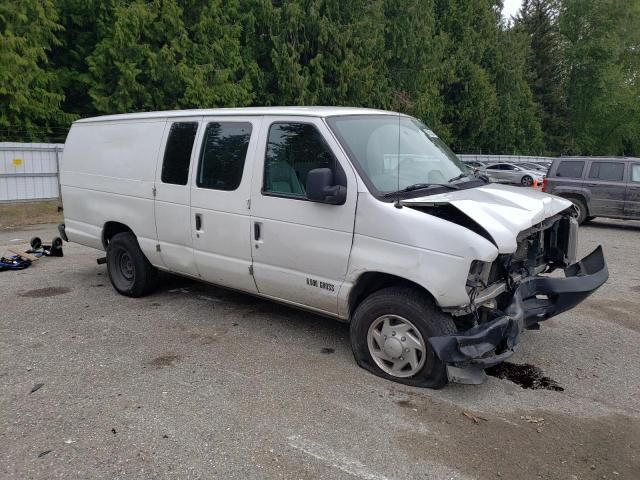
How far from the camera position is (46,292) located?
6812 millimetres

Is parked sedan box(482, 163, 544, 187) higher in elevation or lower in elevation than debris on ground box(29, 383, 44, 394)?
higher

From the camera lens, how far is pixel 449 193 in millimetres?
4465

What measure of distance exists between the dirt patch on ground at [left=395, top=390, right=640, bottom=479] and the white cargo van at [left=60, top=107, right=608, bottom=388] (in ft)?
1.13

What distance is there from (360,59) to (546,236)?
22.0m

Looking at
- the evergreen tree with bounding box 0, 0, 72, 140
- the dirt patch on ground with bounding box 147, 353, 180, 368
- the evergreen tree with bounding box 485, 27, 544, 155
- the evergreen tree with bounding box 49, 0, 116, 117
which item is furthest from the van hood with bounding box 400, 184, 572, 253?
the evergreen tree with bounding box 485, 27, 544, 155

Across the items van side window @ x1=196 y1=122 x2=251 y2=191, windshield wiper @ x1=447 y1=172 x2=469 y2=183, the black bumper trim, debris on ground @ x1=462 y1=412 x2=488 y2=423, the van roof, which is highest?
the van roof

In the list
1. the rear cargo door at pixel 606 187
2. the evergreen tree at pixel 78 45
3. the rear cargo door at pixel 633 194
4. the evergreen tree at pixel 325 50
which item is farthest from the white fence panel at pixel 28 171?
the rear cargo door at pixel 633 194

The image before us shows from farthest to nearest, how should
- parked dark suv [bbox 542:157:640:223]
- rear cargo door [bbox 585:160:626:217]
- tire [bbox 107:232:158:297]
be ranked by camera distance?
rear cargo door [bbox 585:160:626:217], parked dark suv [bbox 542:157:640:223], tire [bbox 107:232:158:297]

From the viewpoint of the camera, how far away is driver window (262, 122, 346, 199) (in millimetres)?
4590

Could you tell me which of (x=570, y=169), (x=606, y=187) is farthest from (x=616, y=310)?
(x=570, y=169)

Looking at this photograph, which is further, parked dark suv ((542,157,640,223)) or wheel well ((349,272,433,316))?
parked dark suv ((542,157,640,223))

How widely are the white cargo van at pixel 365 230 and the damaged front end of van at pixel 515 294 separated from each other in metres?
0.01

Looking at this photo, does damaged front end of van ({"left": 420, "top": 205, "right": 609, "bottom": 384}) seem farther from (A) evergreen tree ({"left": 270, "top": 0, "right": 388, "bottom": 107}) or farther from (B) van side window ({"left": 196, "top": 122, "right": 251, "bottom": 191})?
(A) evergreen tree ({"left": 270, "top": 0, "right": 388, "bottom": 107})

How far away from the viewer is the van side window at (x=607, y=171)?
13320 millimetres
